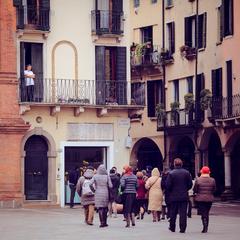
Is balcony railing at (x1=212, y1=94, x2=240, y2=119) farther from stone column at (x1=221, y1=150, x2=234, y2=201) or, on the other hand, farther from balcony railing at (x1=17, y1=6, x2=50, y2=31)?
balcony railing at (x1=17, y1=6, x2=50, y2=31)

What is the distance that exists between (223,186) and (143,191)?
76.7ft

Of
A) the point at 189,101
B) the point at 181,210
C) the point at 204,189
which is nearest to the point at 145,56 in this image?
the point at 189,101

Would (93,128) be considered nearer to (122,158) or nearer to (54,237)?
(122,158)

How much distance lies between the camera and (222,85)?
194 feet

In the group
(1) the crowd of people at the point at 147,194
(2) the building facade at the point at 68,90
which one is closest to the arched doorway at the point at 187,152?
(2) the building facade at the point at 68,90

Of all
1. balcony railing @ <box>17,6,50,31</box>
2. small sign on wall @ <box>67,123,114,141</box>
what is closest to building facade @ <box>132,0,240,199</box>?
small sign on wall @ <box>67,123,114,141</box>

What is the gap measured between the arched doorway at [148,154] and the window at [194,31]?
24.2 feet

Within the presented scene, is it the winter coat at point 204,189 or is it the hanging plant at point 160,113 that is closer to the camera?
the winter coat at point 204,189

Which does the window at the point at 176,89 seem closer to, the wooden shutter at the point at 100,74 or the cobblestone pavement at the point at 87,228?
the wooden shutter at the point at 100,74

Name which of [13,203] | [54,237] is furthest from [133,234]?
[13,203]

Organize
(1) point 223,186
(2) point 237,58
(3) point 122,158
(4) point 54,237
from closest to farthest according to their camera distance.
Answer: (4) point 54,237 < (3) point 122,158 < (2) point 237,58 < (1) point 223,186

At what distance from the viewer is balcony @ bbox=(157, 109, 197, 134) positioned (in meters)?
61.8

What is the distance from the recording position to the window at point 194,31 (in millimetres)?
61562

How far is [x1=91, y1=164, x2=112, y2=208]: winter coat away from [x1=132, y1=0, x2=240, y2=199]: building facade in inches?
949
